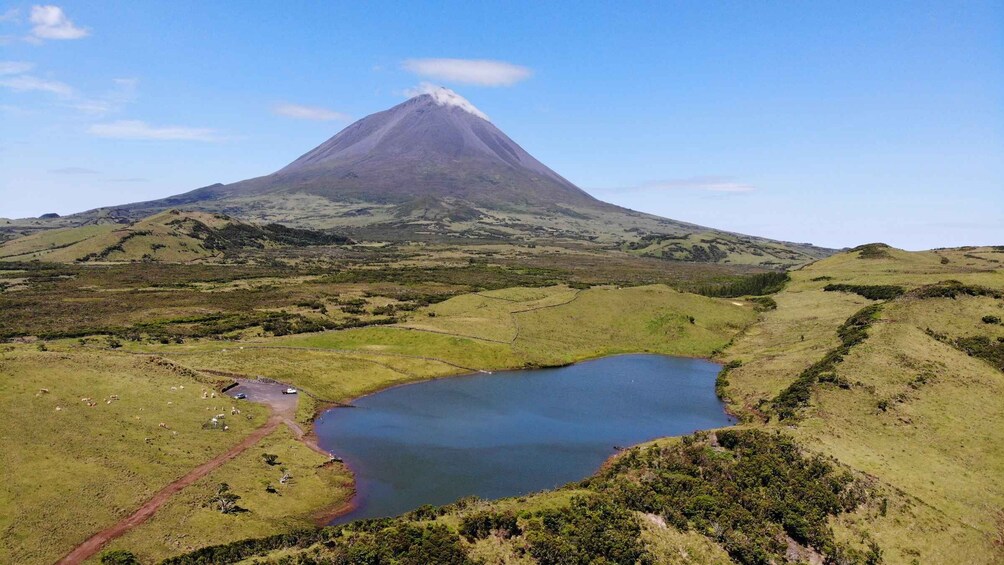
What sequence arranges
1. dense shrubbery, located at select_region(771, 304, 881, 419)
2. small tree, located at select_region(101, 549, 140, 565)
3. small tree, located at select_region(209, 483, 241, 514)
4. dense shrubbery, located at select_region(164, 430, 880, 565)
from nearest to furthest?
1. dense shrubbery, located at select_region(164, 430, 880, 565)
2. small tree, located at select_region(101, 549, 140, 565)
3. small tree, located at select_region(209, 483, 241, 514)
4. dense shrubbery, located at select_region(771, 304, 881, 419)

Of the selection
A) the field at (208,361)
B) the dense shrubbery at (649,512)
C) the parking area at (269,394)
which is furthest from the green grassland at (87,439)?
the dense shrubbery at (649,512)

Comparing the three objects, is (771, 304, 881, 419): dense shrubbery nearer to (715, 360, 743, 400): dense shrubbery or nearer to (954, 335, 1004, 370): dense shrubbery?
(715, 360, 743, 400): dense shrubbery

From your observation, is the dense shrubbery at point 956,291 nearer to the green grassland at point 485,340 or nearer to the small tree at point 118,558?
the green grassland at point 485,340

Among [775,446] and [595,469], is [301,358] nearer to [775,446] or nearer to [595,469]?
[595,469]

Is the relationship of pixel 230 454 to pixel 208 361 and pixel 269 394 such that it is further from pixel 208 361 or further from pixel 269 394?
pixel 208 361

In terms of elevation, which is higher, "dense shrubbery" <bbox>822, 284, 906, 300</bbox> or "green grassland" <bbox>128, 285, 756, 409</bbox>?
"dense shrubbery" <bbox>822, 284, 906, 300</bbox>

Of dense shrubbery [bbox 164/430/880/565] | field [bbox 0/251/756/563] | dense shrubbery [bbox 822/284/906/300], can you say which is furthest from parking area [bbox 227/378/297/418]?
dense shrubbery [bbox 822/284/906/300]
